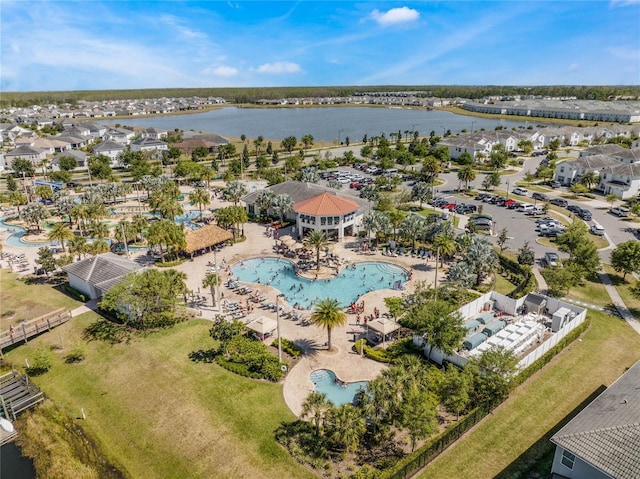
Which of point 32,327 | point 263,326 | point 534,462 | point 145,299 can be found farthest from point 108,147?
point 534,462

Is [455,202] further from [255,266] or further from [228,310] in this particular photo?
[228,310]

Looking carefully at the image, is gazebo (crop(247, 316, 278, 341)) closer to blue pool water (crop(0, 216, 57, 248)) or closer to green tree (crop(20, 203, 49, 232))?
blue pool water (crop(0, 216, 57, 248))

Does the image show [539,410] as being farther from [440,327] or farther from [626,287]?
[626,287]

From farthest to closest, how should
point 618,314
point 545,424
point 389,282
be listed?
point 389,282, point 618,314, point 545,424

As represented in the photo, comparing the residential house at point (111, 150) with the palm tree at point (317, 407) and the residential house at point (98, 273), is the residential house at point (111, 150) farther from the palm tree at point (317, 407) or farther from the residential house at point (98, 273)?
the palm tree at point (317, 407)

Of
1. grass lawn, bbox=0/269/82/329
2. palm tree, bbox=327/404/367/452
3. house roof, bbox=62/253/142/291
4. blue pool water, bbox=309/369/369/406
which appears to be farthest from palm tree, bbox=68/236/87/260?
palm tree, bbox=327/404/367/452

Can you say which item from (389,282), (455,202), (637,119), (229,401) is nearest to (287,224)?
(389,282)
